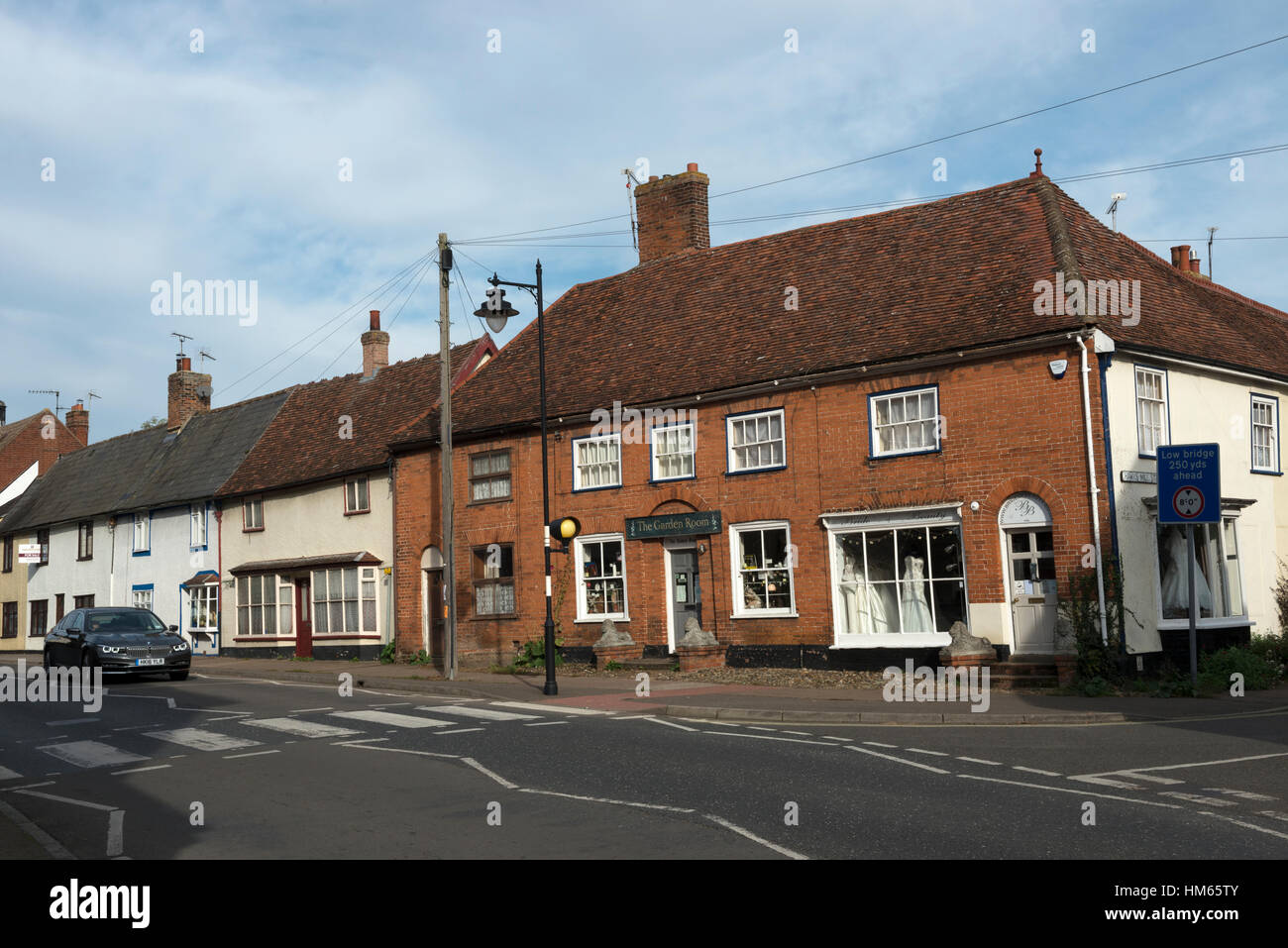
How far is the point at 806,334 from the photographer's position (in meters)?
23.0

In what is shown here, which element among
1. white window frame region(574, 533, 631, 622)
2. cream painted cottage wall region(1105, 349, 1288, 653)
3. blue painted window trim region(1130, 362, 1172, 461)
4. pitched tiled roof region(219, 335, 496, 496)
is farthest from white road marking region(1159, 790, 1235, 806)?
pitched tiled roof region(219, 335, 496, 496)

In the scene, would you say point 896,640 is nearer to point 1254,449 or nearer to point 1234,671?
point 1234,671

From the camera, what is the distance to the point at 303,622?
33688 mm

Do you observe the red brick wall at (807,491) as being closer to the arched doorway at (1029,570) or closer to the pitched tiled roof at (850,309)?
the arched doorway at (1029,570)

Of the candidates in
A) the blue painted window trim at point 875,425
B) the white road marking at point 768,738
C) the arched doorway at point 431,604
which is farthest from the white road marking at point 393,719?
the arched doorway at point 431,604

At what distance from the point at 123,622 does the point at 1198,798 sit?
70.7 ft

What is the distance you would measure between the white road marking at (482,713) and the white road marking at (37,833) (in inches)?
272

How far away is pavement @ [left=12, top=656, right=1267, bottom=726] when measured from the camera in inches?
597

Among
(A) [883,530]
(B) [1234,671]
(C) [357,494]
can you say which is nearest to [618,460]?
(A) [883,530]

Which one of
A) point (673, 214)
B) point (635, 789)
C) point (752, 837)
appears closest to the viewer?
point (752, 837)

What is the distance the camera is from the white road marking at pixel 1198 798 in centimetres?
938
